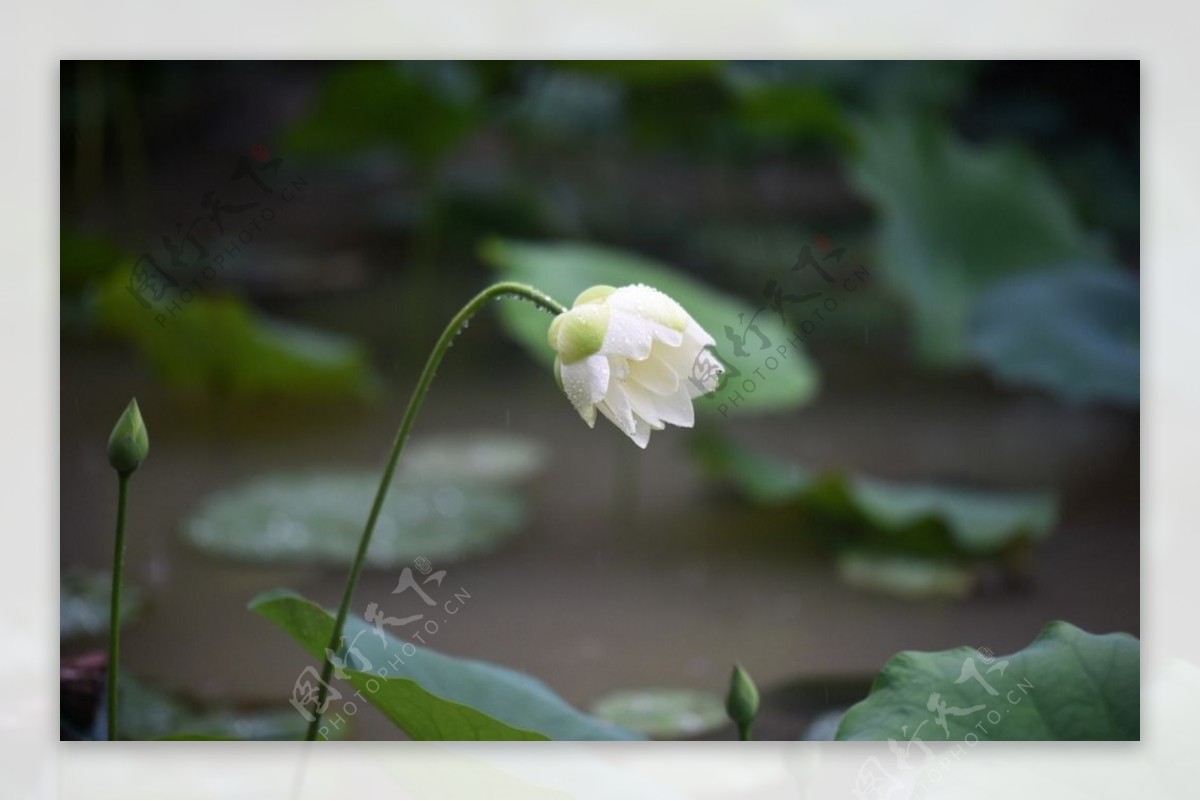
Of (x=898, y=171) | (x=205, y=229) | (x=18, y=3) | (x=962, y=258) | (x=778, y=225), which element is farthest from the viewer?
(x=962, y=258)

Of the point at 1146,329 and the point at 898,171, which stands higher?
the point at 898,171

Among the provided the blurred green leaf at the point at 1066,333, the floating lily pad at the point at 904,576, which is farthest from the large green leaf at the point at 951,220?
the floating lily pad at the point at 904,576

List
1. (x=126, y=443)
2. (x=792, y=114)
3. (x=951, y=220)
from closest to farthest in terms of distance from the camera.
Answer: (x=126, y=443) < (x=792, y=114) < (x=951, y=220)

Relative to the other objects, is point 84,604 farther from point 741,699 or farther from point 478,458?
point 741,699

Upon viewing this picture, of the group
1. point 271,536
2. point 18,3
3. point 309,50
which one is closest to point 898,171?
point 309,50

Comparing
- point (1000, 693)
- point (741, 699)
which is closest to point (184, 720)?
point (741, 699)

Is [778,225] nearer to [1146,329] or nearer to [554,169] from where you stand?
[554,169]
